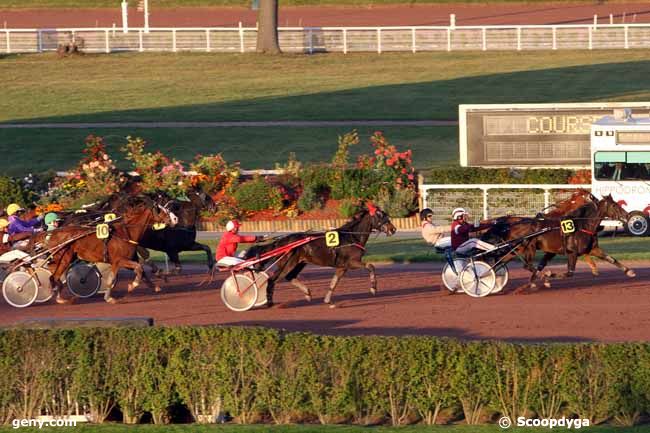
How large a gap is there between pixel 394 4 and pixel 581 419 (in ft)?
158

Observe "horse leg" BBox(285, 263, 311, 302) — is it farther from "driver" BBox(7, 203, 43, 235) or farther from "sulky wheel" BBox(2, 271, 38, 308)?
"driver" BBox(7, 203, 43, 235)

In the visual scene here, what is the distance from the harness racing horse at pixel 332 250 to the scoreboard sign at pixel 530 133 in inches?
463

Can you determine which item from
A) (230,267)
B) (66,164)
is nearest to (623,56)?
(66,164)

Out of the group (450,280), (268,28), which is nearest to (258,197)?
(450,280)

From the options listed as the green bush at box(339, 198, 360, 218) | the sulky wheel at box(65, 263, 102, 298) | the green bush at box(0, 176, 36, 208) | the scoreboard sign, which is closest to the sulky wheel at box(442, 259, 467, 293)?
the sulky wheel at box(65, 263, 102, 298)

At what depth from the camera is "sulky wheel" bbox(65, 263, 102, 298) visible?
58.5 feet

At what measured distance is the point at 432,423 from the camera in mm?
11711

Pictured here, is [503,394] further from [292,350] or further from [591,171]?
[591,171]

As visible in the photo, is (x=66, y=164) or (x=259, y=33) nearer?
(x=66, y=164)

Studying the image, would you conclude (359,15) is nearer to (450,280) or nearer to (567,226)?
(450,280)

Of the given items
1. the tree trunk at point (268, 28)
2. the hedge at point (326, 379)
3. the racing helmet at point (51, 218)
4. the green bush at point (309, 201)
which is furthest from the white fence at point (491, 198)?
the tree trunk at point (268, 28)

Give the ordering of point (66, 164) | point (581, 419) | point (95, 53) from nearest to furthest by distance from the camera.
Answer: point (581, 419), point (66, 164), point (95, 53)

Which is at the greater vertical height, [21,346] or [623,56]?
[623,56]

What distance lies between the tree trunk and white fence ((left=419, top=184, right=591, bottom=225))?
2113cm
